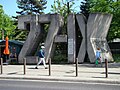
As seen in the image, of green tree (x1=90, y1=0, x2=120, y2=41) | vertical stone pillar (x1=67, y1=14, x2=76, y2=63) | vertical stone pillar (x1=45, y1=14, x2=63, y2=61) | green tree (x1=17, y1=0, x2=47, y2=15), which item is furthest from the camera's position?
green tree (x1=17, y1=0, x2=47, y2=15)

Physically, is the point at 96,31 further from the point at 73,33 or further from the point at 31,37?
the point at 31,37

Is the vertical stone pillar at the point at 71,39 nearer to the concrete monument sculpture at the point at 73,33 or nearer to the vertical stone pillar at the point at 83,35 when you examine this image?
the concrete monument sculpture at the point at 73,33

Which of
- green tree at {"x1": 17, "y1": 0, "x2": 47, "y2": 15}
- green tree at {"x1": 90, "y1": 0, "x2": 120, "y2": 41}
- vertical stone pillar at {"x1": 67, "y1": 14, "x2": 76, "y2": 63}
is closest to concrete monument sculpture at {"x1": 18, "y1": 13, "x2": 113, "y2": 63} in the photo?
vertical stone pillar at {"x1": 67, "y1": 14, "x2": 76, "y2": 63}

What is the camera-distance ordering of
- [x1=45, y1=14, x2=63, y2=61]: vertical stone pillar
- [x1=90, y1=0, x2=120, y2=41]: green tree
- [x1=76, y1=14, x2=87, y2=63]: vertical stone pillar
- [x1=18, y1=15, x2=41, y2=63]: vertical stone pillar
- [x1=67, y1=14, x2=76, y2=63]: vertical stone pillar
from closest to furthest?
[x1=76, y1=14, x2=87, y2=63]: vertical stone pillar, [x1=67, y1=14, x2=76, y2=63]: vertical stone pillar, [x1=45, y1=14, x2=63, y2=61]: vertical stone pillar, [x1=18, y1=15, x2=41, y2=63]: vertical stone pillar, [x1=90, y1=0, x2=120, y2=41]: green tree

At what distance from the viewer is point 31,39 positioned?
27.8 meters

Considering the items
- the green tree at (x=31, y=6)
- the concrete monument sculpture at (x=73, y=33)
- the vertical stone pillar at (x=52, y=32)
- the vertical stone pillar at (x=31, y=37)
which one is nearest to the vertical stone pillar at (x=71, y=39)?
the concrete monument sculpture at (x=73, y=33)

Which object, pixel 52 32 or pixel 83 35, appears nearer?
pixel 83 35

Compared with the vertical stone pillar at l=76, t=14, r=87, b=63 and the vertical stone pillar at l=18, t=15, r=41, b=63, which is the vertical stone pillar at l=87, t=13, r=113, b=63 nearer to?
the vertical stone pillar at l=76, t=14, r=87, b=63

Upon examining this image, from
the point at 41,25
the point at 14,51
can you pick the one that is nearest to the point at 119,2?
the point at 41,25

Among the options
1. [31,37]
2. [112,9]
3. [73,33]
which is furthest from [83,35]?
[112,9]

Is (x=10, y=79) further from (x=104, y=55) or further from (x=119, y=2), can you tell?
(x=119, y=2)

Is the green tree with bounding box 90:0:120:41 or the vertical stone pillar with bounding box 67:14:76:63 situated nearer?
the vertical stone pillar with bounding box 67:14:76:63

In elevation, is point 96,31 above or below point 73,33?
above

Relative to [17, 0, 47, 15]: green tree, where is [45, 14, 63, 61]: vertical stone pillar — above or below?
below
